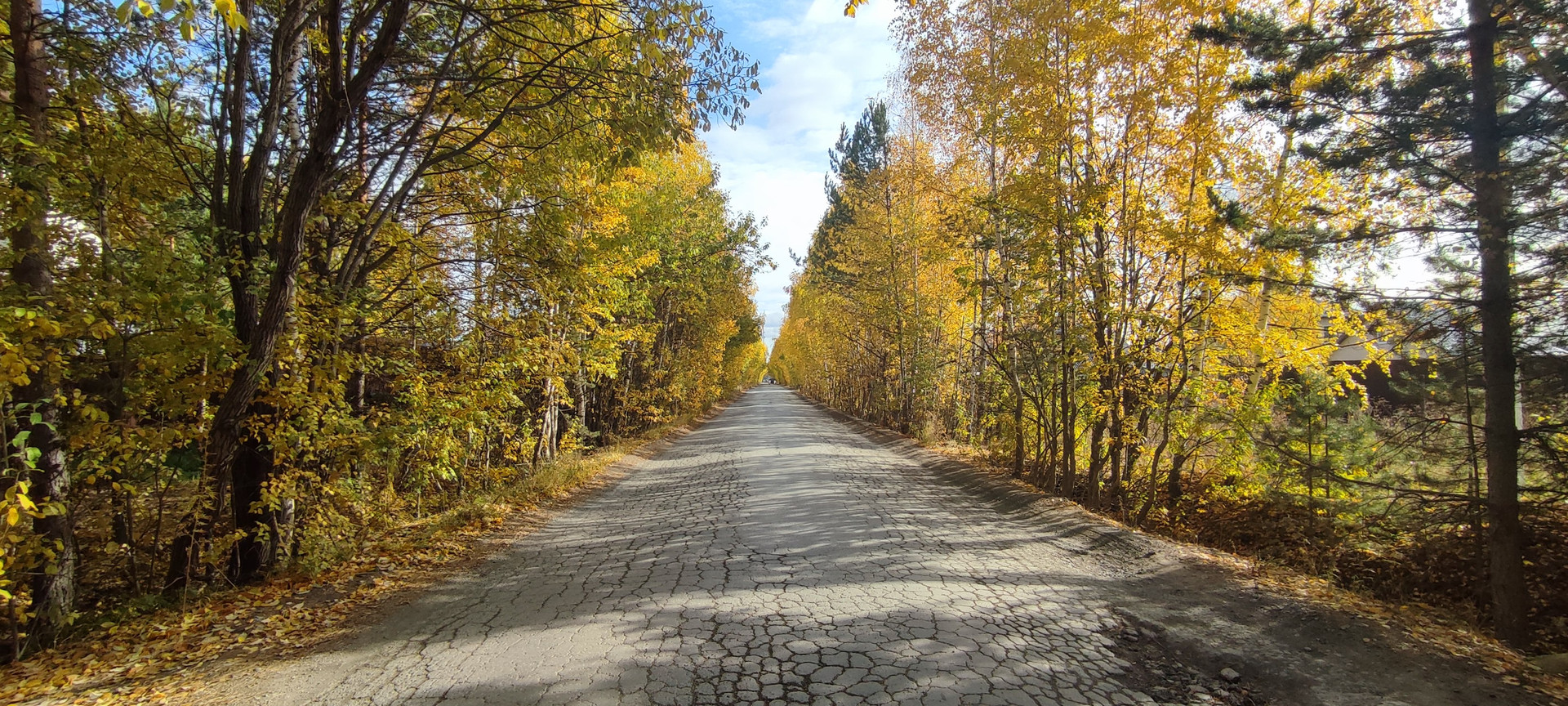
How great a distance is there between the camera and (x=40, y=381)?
409 cm

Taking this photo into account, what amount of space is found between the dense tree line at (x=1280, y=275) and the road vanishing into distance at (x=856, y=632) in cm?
220

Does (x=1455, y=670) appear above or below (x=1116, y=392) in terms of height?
below

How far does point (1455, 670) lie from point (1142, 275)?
6357 mm

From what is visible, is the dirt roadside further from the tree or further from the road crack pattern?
the tree

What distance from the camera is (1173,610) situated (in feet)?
15.7

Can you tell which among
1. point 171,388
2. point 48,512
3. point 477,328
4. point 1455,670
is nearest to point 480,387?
point 477,328

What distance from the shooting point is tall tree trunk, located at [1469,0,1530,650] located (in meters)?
4.73

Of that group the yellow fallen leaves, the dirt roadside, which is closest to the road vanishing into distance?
the dirt roadside

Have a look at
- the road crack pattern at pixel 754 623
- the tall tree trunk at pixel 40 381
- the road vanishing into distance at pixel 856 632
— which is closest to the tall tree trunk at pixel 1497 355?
the road vanishing into distance at pixel 856 632

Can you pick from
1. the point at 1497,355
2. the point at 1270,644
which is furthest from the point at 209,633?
the point at 1497,355

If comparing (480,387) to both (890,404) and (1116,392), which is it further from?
(890,404)

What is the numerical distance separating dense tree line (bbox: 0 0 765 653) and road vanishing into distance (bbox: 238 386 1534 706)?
165cm

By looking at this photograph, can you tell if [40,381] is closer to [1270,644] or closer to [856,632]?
[856,632]

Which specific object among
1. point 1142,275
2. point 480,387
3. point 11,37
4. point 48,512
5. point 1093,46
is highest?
point 1093,46
